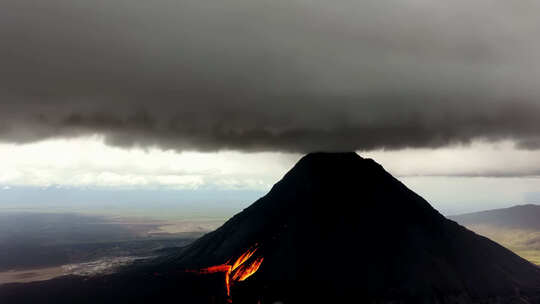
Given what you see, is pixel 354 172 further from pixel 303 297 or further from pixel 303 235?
pixel 303 297

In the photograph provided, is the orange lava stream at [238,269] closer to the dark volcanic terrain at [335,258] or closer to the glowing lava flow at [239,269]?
the glowing lava flow at [239,269]

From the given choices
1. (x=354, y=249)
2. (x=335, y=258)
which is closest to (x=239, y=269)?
(x=335, y=258)

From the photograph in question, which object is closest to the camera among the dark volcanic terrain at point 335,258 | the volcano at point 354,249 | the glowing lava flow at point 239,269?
the volcano at point 354,249

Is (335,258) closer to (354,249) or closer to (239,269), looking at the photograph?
(354,249)

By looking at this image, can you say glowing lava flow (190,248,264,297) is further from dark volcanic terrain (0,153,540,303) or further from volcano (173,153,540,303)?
dark volcanic terrain (0,153,540,303)

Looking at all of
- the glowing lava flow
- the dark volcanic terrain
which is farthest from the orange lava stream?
the dark volcanic terrain

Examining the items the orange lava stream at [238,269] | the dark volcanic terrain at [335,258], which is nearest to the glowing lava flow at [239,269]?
the orange lava stream at [238,269]

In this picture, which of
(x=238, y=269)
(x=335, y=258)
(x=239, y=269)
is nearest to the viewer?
(x=335, y=258)
